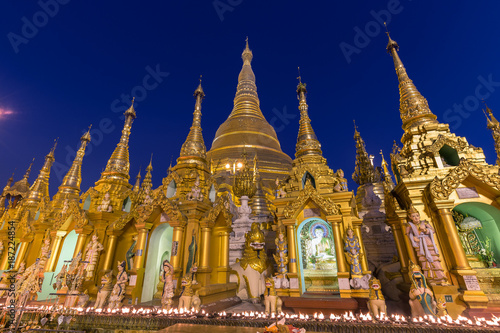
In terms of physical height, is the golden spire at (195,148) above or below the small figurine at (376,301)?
above

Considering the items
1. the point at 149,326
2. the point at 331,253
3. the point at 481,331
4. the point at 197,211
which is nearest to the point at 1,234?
the point at 197,211

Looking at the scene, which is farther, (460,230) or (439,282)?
(460,230)

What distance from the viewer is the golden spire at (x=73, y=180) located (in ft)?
53.2

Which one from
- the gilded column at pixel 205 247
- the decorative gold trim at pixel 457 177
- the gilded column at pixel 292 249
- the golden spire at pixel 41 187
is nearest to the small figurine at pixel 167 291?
the gilded column at pixel 205 247

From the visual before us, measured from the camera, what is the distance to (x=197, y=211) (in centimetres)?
977

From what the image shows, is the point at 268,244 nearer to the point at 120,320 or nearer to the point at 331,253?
the point at 331,253

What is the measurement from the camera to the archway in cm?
760

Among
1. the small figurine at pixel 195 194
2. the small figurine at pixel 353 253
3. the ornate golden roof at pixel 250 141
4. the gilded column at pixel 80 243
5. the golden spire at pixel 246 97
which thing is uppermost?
the golden spire at pixel 246 97

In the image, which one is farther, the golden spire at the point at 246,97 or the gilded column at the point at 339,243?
the golden spire at the point at 246,97

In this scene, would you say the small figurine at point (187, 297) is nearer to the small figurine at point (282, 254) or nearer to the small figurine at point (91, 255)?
the small figurine at point (282, 254)

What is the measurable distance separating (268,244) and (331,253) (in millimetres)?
3224

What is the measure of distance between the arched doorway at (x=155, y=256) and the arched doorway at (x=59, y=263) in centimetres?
475

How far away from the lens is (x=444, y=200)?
738 cm

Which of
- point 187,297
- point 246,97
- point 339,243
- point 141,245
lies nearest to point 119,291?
point 141,245
